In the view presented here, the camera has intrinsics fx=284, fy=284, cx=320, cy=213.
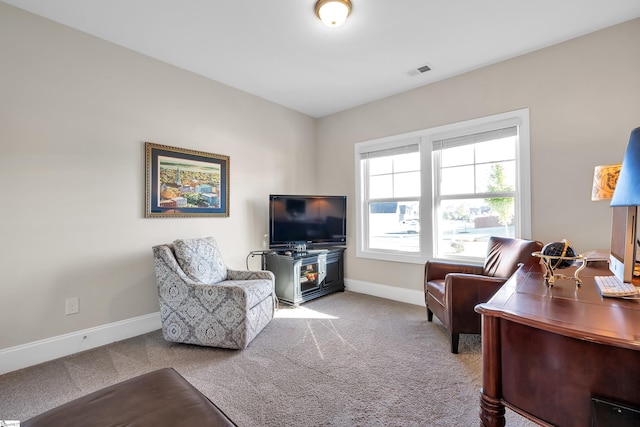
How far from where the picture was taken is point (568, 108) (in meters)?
2.65

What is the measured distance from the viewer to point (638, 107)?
237 centimetres

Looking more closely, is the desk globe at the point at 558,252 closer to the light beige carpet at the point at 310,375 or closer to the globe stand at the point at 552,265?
the globe stand at the point at 552,265

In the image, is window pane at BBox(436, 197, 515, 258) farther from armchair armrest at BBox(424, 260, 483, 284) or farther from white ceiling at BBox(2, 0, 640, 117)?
white ceiling at BBox(2, 0, 640, 117)

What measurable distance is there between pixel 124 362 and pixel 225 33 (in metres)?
2.90

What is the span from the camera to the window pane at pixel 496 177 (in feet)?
9.96

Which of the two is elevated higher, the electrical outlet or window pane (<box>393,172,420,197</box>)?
window pane (<box>393,172,420,197</box>)

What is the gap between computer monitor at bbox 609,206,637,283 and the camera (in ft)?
3.86

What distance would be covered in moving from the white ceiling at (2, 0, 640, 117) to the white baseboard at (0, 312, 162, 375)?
2.65 m

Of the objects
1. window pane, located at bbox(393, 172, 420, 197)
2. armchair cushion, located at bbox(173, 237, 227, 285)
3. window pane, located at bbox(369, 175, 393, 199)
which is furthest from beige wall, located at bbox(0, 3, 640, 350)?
window pane, located at bbox(369, 175, 393, 199)

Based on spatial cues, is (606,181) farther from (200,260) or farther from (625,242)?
(200,260)

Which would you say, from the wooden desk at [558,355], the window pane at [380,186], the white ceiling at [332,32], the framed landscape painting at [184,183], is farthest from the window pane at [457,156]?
the framed landscape painting at [184,183]

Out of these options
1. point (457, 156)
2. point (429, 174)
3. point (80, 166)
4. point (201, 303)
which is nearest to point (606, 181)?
point (457, 156)

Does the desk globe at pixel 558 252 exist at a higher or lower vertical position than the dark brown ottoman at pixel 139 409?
higher

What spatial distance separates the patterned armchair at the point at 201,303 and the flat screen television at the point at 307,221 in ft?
3.60
